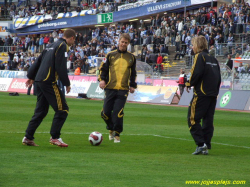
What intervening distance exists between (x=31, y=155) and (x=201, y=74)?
3.30 metres

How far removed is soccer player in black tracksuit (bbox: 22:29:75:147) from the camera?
9.12 m

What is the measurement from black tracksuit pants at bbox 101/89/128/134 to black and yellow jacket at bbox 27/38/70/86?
1666 millimetres

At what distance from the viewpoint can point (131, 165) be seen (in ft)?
24.6

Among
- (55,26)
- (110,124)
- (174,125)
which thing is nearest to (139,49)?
(55,26)

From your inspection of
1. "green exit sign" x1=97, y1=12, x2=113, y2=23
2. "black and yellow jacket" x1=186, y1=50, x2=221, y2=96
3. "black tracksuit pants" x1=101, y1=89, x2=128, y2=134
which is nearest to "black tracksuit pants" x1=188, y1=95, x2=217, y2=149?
"black and yellow jacket" x1=186, y1=50, x2=221, y2=96

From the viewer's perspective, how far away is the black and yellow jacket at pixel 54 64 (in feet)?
29.9

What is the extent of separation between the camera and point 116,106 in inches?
414

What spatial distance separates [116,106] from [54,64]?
192cm

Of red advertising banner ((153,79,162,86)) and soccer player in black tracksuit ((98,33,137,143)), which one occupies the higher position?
soccer player in black tracksuit ((98,33,137,143))

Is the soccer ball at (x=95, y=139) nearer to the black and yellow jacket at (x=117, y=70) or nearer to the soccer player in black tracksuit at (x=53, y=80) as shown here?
the soccer player in black tracksuit at (x=53, y=80)

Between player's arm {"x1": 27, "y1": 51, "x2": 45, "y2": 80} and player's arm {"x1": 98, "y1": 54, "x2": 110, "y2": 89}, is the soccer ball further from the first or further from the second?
player's arm {"x1": 27, "y1": 51, "x2": 45, "y2": 80}

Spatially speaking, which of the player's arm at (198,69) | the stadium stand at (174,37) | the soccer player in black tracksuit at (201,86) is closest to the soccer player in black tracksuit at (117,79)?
the soccer player in black tracksuit at (201,86)

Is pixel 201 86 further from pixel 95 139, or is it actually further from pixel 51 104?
pixel 51 104

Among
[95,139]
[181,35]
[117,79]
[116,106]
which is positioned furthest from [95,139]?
[181,35]
